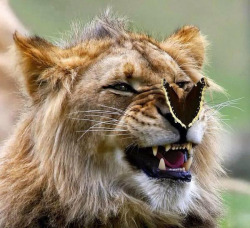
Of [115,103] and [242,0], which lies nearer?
[115,103]

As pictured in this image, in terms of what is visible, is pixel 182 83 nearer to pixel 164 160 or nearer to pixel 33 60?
pixel 164 160

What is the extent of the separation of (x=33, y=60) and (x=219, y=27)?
3623 mm

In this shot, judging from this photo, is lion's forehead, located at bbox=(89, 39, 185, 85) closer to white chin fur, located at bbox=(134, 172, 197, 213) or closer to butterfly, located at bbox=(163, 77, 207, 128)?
butterfly, located at bbox=(163, 77, 207, 128)

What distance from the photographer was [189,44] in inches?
144

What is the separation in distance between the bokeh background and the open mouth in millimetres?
2135

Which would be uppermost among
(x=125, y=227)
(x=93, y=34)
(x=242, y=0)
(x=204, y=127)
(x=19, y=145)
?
(x=242, y=0)

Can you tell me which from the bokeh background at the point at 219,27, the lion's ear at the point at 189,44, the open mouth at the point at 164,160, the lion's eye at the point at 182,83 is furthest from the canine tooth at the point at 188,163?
the bokeh background at the point at 219,27

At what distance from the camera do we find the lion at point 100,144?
123 inches

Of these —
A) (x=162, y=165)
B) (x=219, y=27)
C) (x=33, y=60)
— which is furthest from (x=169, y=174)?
(x=219, y=27)

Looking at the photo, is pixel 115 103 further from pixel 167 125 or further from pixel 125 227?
pixel 125 227

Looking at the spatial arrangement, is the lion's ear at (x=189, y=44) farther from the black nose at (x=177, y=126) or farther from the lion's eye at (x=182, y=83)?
the black nose at (x=177, y=126)

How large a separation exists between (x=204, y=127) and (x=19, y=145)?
2.62ft

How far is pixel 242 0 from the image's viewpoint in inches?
253

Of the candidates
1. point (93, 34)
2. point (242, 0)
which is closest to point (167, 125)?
point (93, 34)
